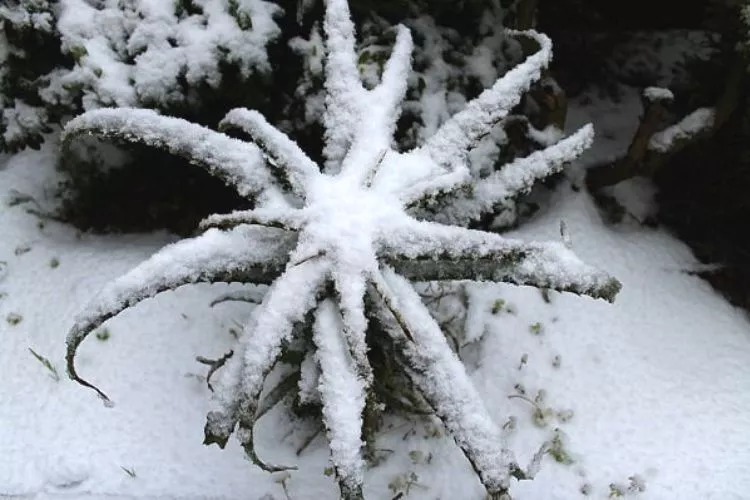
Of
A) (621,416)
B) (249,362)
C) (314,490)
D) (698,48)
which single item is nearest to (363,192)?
(249,362)

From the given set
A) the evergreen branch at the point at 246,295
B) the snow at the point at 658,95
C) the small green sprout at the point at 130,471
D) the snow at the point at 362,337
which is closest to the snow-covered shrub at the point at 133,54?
the snow at the point at 362,337

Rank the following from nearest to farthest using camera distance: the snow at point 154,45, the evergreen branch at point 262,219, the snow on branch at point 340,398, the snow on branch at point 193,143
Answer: the snow on branch at point 340,398 → the evergreen branch at point 262,219 → the snow on branch at point 193,143 → the snow at point 154,45

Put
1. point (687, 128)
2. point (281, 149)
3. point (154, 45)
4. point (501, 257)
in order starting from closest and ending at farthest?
point (501, 257) < point (281, 149) < point (154, 45) < point (687, 128)

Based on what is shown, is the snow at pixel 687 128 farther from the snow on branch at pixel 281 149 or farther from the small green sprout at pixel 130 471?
the small green sprout at pixel 130 471

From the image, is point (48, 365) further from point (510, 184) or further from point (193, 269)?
point (510, 184)

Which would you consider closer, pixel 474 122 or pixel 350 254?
pixel 350 254

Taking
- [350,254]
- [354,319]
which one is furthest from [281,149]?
[354,319]

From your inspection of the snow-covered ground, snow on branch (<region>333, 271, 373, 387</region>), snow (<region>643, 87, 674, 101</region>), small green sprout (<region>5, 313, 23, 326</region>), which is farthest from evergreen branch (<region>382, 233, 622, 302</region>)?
small green sprout (<region>5, 313, 23, 326</region>)
